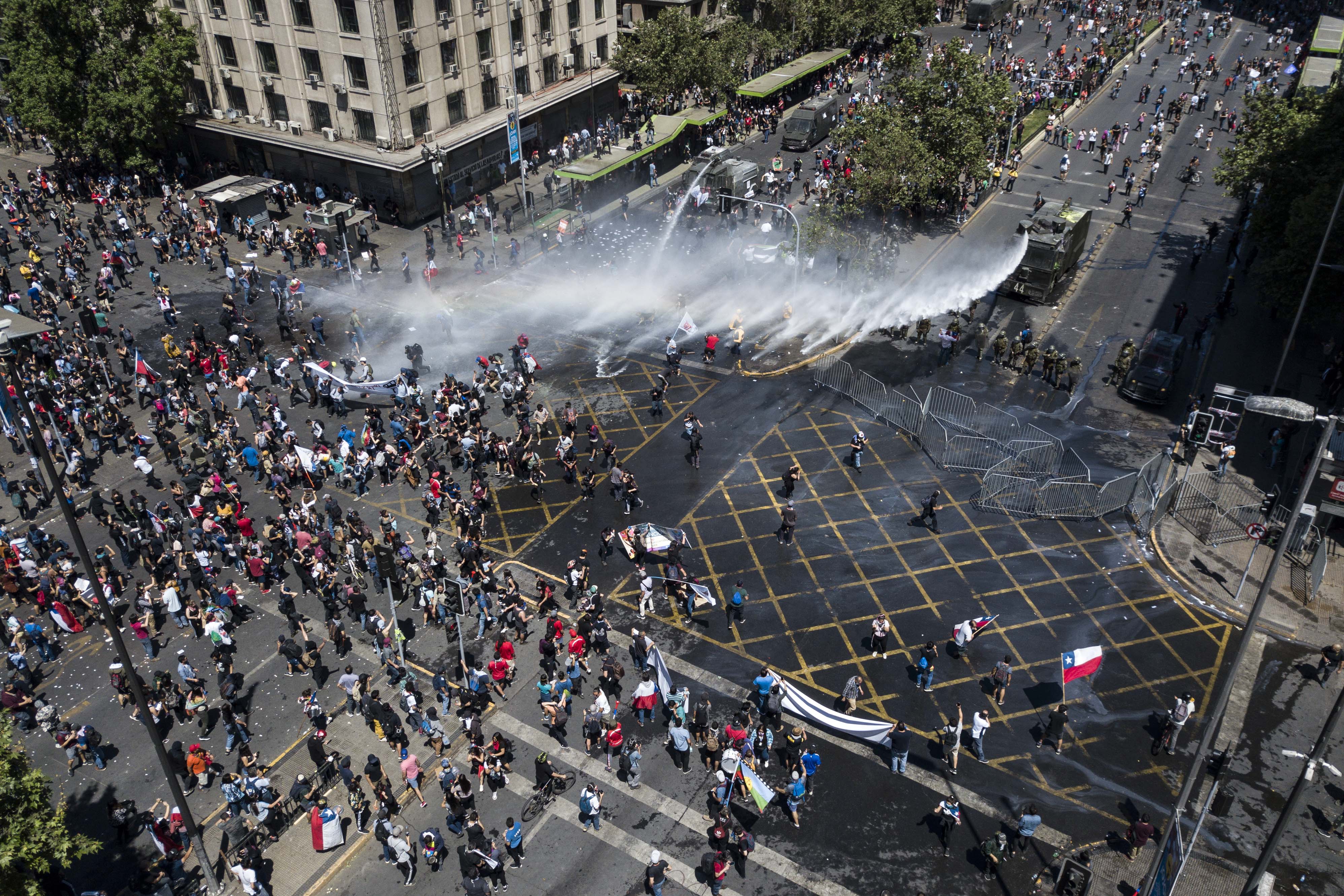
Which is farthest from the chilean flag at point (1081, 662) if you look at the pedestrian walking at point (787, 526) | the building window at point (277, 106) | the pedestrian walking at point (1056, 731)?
the building window at point (277, 106)

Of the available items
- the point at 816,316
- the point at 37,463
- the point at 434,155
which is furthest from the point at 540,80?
the point at 37,463

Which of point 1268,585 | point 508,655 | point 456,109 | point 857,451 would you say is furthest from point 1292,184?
point 456,109

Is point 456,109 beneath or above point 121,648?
beneath

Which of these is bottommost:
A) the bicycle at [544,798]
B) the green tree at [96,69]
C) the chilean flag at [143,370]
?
the bicycle at [544,798]

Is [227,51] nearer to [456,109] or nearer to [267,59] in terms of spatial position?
[267,59]

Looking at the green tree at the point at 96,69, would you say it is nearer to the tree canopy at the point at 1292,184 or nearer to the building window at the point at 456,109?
the building window at the point at 456,109

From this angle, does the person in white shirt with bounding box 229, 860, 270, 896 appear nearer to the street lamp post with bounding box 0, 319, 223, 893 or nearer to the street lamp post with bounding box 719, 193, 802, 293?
the street lamp post with bounding box 0, 319, 223, 893
